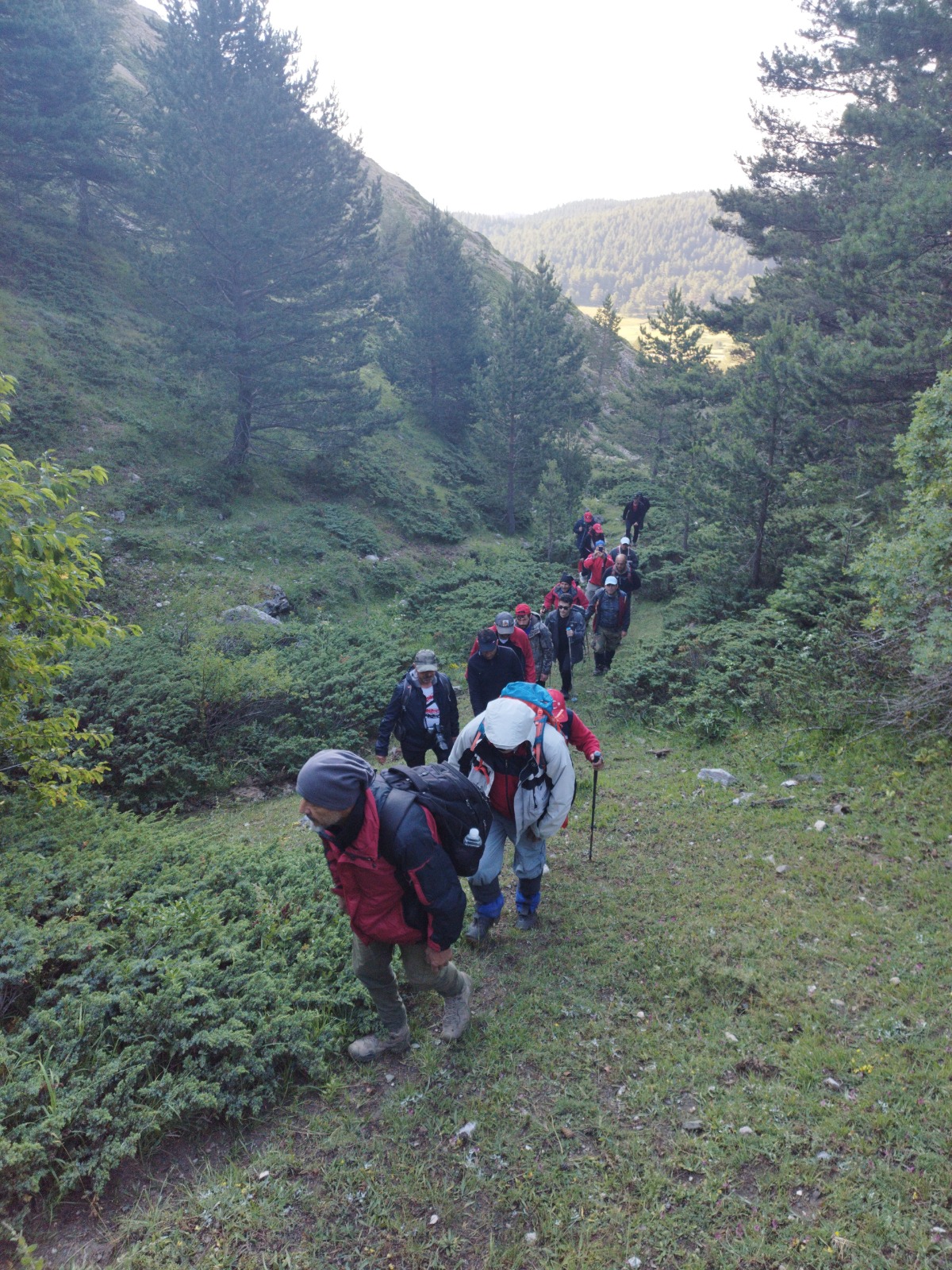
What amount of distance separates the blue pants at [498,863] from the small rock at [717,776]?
3.52 metres

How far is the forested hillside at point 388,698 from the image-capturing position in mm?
3080

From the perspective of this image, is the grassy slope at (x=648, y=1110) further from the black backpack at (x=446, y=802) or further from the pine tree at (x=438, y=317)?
the pine tree at (x=438, y=317)

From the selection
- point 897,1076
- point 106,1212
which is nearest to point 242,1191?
point 106,1212

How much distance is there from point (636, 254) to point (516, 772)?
204 metres

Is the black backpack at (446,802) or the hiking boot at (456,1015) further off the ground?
the black backpack at (446,802)

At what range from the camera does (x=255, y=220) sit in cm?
1708

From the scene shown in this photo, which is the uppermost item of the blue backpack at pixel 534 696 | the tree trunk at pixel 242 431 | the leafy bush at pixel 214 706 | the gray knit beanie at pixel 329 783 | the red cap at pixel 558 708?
the tree trunk at pixel 242 431

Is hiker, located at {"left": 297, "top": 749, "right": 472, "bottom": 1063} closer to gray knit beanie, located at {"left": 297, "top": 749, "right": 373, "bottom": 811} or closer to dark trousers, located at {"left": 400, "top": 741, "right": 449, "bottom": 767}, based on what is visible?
gray knit beanie, located at {"left": 297, "top": 749, "right": 373, "bottom": 811}

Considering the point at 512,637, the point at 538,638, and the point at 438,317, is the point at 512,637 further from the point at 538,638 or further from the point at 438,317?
the point at 438,317

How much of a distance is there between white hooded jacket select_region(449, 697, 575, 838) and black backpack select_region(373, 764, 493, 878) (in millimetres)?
1029

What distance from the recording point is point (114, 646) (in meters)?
9.24

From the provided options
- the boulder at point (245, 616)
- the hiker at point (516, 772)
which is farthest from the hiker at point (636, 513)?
the hiker at point (516, 772)

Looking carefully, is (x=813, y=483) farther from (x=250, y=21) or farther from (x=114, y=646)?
(x=250, y=21)

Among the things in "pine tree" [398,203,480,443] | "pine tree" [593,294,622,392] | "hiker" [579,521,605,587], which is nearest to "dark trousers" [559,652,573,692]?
"hiker" [579,521,605,587]
